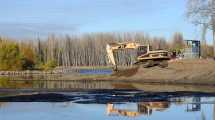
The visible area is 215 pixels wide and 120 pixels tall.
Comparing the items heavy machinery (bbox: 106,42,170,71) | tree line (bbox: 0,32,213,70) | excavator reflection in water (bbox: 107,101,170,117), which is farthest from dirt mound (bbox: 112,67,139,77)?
tree line (bbox: 0,32,213,70)

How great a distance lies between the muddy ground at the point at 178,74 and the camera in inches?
2306

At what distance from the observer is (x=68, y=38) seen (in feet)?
545

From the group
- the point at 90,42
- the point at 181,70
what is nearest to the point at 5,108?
the point at 181,70

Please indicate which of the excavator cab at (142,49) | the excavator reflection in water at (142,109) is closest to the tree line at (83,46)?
the excavator cab at (142,49)

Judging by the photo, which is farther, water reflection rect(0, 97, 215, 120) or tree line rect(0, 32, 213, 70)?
tree line rect(0, 32, 213, 70)

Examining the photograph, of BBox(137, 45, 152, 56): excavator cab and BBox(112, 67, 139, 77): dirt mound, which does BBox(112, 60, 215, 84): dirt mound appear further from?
BBox(137, 45, 152, 56): excavator cab

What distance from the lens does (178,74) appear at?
63.1 meters

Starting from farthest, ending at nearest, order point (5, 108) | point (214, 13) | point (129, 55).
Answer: point (129, 55), point (214, 13), point (5, 108)

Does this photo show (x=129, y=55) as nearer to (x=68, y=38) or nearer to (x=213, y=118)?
(x=68, y=38)

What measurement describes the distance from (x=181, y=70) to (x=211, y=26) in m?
6.54

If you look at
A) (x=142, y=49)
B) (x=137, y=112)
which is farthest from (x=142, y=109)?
(x=142, y=49)

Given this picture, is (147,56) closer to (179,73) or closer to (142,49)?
(142,49)

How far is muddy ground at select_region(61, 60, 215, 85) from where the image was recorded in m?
58.6

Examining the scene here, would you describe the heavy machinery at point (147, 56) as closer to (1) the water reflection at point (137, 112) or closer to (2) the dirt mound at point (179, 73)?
(2) the dirt mound at point (179, 73)
